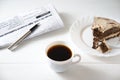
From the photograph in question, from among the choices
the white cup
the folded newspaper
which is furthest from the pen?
the white cup

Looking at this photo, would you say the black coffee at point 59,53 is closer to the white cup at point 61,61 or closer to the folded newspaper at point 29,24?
the white cup at point 61,61

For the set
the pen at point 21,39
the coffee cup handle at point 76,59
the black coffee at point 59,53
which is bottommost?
the coffee cup handle at point 76,59

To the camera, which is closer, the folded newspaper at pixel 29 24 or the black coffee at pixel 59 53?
the black coffee at pixel 59 53

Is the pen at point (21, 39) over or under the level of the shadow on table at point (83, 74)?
over

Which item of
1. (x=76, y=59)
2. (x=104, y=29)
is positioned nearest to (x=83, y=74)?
(x=76, y=59)

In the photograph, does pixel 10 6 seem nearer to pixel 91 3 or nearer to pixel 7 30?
pixel 7 30

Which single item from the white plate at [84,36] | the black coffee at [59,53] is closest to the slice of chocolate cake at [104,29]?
the white plate at [84,36]

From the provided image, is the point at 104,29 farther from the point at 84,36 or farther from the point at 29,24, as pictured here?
the point at 29,24
